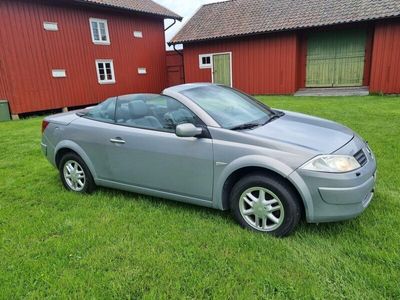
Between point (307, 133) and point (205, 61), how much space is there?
625 inches

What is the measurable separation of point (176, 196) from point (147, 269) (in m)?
1.03

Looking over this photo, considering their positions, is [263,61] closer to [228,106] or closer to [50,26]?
[50,26]

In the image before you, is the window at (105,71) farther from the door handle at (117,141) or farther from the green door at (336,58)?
the door handle at (117,141)

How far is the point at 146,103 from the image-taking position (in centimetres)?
397

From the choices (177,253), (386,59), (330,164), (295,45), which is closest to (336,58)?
(295,45)

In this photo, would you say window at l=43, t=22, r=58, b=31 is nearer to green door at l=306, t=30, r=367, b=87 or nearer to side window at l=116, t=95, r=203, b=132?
green door at l=306, t=30, r=367, b=87

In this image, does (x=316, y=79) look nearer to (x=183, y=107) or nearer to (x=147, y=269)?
(x=183, y=107)

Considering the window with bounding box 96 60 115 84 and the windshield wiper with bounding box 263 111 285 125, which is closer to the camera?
the windshield wiper with bounding box 263 111 285 125

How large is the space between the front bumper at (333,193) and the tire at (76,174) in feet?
9.09

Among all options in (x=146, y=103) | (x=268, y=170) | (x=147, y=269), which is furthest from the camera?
(x=146, y=103)

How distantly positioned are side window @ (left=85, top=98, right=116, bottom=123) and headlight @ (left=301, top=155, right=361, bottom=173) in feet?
8.14

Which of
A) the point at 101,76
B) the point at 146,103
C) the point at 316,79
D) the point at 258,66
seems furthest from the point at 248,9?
the point at 146,103

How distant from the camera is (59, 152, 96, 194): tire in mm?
4348

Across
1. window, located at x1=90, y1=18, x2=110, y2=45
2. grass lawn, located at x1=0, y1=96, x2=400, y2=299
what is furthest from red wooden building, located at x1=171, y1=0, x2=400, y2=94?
grass lawn, located at x1=0, y1=96, x2=400, y2=299
